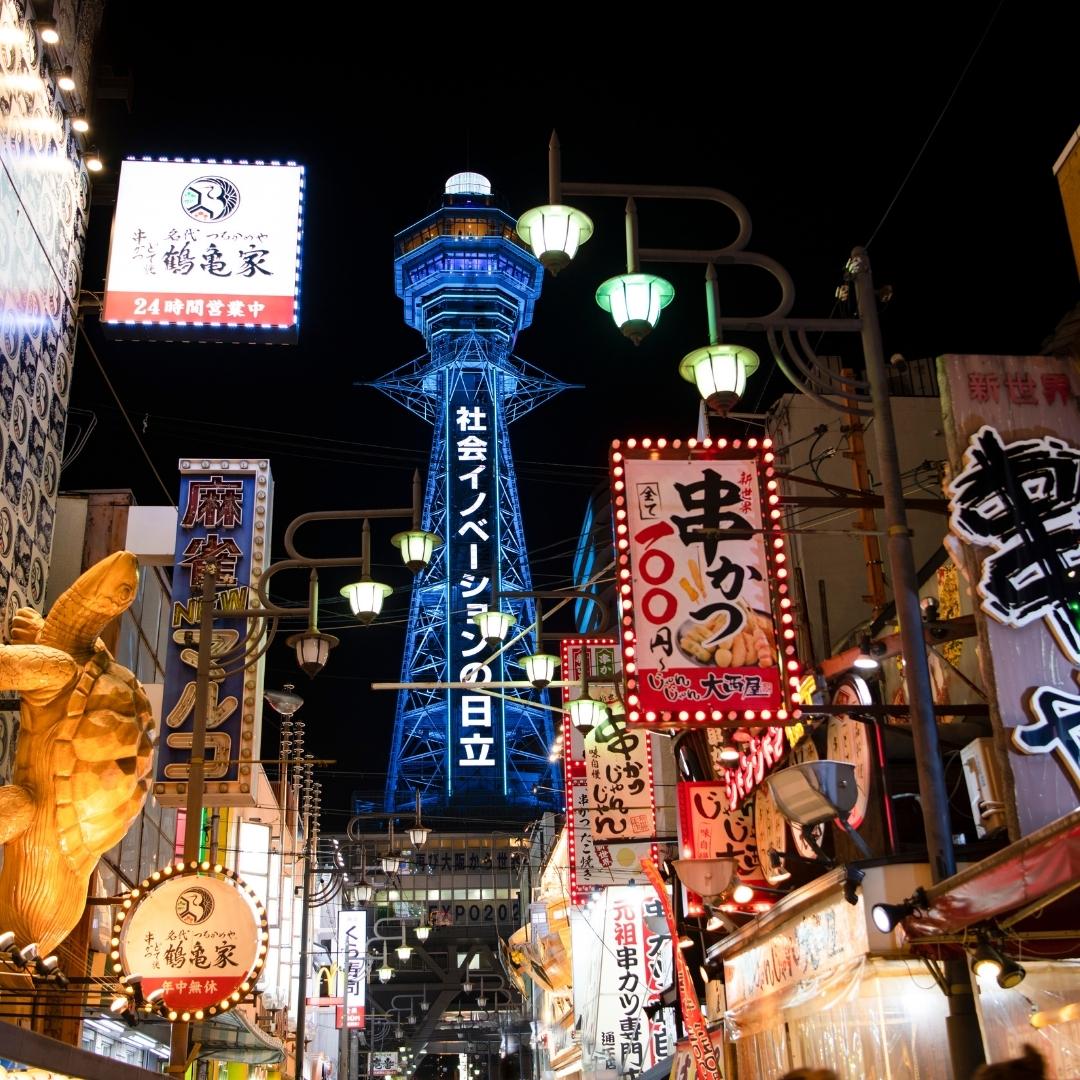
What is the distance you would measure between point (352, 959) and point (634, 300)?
52278mm

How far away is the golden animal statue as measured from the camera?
10195 mm

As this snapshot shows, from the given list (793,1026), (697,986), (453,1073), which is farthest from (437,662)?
(793,1026)

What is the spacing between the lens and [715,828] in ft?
63.0

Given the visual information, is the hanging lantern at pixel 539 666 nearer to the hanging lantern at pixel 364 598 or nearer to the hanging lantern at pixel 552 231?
the hanging lantern at pixel 364 598

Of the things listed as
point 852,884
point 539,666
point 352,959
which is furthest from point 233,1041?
point 352,959

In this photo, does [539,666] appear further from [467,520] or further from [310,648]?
[467,520]

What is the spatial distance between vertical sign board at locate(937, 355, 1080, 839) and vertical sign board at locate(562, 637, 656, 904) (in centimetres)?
1594

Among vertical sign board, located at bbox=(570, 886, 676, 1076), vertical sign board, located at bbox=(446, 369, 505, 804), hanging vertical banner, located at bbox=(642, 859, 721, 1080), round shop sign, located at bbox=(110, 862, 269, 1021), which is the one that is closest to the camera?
round shop sign, located at bbox=(110, 862, 269, 1021)

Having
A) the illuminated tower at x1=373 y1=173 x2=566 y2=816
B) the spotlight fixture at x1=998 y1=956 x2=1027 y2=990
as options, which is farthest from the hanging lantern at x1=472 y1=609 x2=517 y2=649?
the illuminated tower at x1=373 y1=173 x2=566 y2=816

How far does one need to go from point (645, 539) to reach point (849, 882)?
13.7ft

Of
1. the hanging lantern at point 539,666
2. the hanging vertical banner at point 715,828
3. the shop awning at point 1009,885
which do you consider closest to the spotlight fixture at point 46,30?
the shop awning at point 1009,885

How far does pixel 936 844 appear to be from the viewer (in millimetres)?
10281

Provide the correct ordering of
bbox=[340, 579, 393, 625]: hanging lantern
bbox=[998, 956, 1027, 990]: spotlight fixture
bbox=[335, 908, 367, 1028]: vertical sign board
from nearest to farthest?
bbox=[998, 956, 1027, 990]: spotlight fixture → bbox=[340, 579, 393, 625]: hanging lantern → bbox=[335, 908, 367, 1028]: vertical sign board

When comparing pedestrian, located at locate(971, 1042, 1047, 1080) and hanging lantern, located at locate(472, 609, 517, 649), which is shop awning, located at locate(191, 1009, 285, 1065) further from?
pedestrian, located at locate(971, 1042, 1047, 1080)
